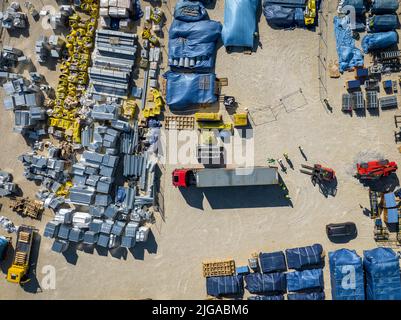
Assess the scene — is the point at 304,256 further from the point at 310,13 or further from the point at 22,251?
the point at 22,251

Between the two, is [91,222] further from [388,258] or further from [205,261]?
[388,258]

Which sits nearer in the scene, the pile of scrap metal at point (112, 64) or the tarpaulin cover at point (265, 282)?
the tarpaulin cover at point (265, 282)

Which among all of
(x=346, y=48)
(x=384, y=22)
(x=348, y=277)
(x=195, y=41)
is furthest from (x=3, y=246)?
(x=384, y=22)

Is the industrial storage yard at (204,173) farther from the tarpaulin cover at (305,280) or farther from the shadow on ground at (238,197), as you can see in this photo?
the tarpaulin cover at (305,280)

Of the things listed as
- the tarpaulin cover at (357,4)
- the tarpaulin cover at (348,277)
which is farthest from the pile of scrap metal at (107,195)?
the tarpaulin cover at (357,4)

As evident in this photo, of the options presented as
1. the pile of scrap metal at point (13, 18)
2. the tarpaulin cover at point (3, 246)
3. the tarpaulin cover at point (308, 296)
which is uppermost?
the pile of scrap metal at point (13, 18)

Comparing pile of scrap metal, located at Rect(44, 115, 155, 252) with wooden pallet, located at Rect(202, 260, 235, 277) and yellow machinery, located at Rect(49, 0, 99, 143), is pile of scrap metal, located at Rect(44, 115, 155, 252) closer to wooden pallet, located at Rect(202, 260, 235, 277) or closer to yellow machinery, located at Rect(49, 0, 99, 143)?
yellow machinery, located at Rect(49, 0, 99, 143)
